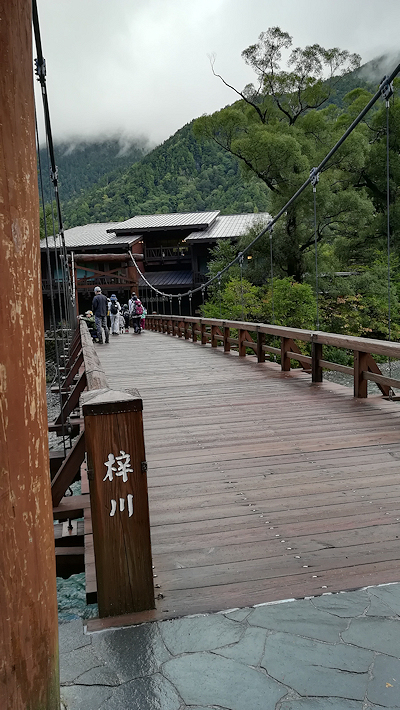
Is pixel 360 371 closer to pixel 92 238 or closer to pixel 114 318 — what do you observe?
pixel 114 318

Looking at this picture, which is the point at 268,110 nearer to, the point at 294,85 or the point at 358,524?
the point at 294,85

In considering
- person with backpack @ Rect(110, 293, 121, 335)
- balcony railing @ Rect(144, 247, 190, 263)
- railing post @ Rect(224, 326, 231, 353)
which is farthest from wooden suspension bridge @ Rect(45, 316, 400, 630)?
balcony railing @ Rect(144, 247, 190, 263)

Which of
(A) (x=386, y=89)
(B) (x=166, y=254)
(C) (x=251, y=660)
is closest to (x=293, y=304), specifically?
(A) (x=386, y=89)

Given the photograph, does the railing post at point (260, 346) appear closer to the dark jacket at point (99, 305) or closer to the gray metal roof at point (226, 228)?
the dark jacket at point (99, 305)

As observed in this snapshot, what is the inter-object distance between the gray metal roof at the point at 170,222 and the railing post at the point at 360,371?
19.9 m

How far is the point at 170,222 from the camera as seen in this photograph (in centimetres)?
2583

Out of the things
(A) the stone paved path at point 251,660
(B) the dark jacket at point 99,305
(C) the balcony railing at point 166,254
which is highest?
(C) the balcony railing at point 166,254

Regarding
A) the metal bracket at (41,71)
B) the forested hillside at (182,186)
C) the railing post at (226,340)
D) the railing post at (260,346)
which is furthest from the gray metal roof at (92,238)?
the metal bracket at (41,71)

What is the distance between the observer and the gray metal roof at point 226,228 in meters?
22.8

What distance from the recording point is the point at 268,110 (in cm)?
1777

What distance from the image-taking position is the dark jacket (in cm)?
1394

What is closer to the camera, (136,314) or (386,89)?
(386,89)

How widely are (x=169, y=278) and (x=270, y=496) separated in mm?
22880

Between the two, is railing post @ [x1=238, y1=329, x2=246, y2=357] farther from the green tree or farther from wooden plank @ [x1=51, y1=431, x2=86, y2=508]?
the green tree
